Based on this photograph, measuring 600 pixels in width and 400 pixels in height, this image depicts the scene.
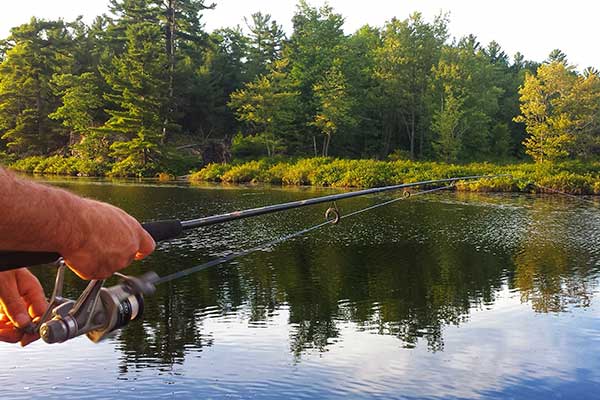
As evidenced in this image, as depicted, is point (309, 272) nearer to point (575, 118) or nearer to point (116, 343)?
point (116, 343)

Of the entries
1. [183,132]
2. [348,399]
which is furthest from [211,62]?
[348,399]

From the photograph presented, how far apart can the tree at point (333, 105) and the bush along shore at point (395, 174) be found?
5.32 metres

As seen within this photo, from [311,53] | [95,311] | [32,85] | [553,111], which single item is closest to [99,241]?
[95,311]

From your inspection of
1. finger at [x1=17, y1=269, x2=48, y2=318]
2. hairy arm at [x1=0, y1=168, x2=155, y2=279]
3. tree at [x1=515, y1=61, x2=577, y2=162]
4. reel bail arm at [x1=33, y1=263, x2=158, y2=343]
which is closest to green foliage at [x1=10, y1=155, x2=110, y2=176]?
tree at [x1=515, y1=61, x2=577, y2=162]

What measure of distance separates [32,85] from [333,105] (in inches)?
991

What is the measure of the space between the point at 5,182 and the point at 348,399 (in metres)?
5.10

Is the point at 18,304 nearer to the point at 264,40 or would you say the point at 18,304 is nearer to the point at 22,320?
the point at 22,320

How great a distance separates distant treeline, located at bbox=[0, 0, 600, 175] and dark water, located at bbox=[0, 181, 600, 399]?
95.9 ft

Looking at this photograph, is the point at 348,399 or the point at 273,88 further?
the point at 273,88

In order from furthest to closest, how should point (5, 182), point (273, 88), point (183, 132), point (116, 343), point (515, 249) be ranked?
point (183, 132) → point (273, 88) → point (515, 249) → point (116, 343) → point (5, 182)

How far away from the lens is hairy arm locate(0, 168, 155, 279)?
128 cm

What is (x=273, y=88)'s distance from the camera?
4422cm

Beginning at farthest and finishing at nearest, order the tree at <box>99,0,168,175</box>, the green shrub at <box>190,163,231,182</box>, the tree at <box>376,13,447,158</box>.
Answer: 1. the tree at <box>376,13,447,158</box>
2. the tree at <box>99,0,168,175</box>
3. the green shrub at <box>190,163,231,182</box>

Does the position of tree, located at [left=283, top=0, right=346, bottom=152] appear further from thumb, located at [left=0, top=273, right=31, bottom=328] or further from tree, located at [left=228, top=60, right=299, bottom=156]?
thumb, located at [left=0, top=273, right=31, bottom=328]
